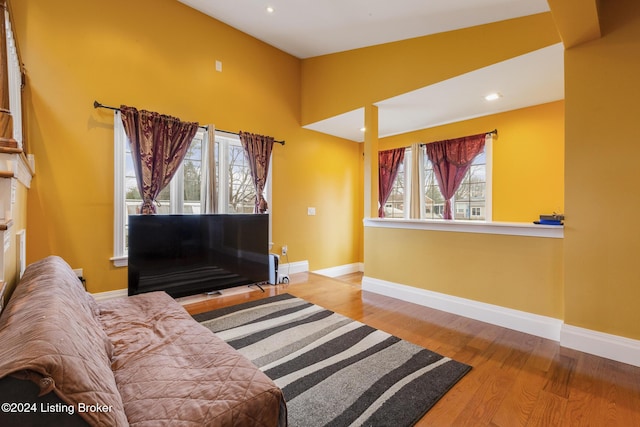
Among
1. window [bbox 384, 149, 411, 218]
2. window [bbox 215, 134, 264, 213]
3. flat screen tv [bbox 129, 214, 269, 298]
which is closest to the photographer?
flat screen tv [bbox 129, 214, 269, 298]

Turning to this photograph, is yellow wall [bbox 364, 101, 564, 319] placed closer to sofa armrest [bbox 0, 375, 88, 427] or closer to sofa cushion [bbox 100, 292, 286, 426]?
sofa cushion [bbox 100, 292, 286, 426]

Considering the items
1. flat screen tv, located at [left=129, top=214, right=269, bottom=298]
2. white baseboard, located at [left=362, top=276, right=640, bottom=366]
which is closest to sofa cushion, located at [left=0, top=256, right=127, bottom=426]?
flat screen tv, located at [left=129, top=214, right=269, bottom=298]

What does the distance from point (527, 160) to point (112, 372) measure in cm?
455

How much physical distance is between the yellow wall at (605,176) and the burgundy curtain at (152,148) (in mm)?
3743

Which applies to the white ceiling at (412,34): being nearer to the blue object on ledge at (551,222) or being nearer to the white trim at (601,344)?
the blue object on ledge at (551,222)

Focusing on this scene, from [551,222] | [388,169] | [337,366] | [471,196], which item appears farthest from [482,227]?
[388,169]

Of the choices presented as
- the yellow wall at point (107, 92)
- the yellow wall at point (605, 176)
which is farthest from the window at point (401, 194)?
the yellow wall at point (605, 176)

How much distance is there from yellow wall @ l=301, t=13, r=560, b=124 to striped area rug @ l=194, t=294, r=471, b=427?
267 centimetres

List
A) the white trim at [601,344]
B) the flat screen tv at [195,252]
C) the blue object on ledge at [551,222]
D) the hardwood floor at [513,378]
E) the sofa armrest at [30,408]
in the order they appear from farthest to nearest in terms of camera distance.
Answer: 1. the flat screen tv at [195,252]
2. the blue object on ledge at [551,222]
3. the white trim at [601,344]
4. the hardwood floor at [513,378]
5. the sofa armrest at [30,408]

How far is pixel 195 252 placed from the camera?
3.05 meters

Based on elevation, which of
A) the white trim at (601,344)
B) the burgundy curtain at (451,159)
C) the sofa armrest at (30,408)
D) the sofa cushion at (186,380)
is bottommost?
the white trim at (601,344)

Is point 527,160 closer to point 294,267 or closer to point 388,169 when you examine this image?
point 388,169

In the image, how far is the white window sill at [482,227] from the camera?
2.40 metres

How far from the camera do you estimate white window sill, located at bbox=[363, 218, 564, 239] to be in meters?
2.40
